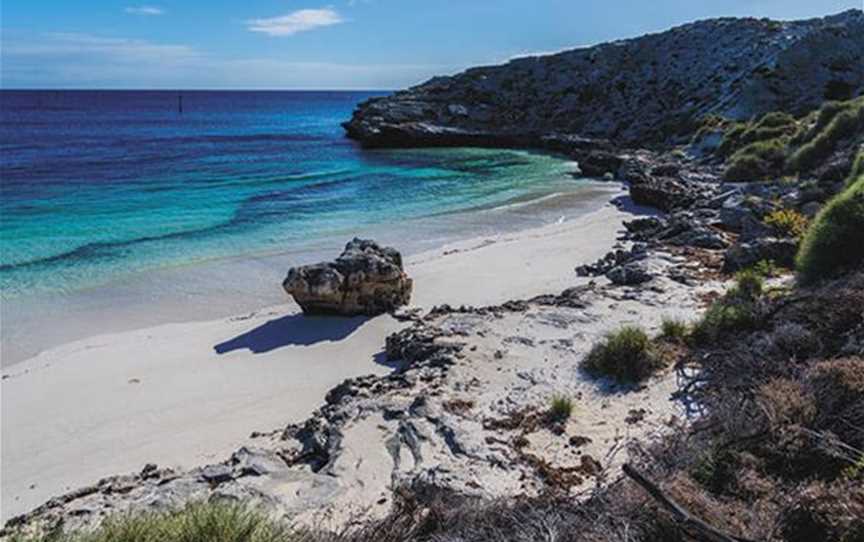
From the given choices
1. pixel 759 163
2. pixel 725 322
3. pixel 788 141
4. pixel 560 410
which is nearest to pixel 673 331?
pixel 725 322

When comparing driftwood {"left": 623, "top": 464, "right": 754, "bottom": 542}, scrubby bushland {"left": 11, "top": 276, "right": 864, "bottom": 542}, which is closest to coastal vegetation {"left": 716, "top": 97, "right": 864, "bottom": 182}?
scrubby bushland {"left": 11, "top": 276, "right": 864, "bottom": 542}

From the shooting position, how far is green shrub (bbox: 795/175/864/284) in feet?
32.7

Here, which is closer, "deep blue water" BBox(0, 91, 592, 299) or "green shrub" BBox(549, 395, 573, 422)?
"green shrub" BBox(549, 395, 573, 422)

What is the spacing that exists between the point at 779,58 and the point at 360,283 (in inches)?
1830

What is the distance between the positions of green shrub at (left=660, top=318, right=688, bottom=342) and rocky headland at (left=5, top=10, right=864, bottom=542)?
39 mm

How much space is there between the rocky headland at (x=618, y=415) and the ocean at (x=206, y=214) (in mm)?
5153

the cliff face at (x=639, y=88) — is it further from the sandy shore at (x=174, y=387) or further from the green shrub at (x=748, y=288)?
the sandy shore at (x=174, y=387)

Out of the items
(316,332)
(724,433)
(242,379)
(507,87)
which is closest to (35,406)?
(242,379)

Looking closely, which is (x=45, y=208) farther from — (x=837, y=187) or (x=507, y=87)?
(x=507, y=87)

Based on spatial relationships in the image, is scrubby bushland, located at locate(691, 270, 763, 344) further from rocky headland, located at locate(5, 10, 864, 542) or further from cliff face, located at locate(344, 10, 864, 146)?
cliff face, located at locate(344, 10, 864, 146)

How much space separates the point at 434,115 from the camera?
6075 centimetres

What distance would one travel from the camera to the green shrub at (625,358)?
28.1 ft

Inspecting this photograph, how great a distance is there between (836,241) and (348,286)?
26.2 feet

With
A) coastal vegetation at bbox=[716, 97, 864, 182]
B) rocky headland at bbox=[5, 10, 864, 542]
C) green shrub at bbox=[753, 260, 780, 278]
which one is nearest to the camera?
rocky headland at bbox=[5, 10, 864, 542]
